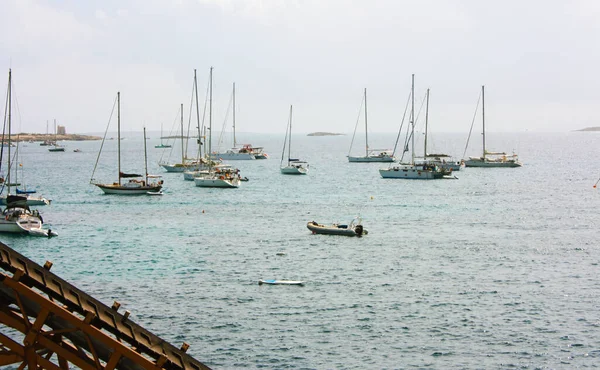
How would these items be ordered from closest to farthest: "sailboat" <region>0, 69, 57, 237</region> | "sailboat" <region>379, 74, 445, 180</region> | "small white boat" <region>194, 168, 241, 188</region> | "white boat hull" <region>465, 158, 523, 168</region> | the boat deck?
the boat deck
"sailboat" <region>0, 69, 57, 237</region>
"small white boat" <region>194, 168, 241, 188</region>
"sailboat" <region>379, 74, 445, 180</region>
"white boat hull" <region>465, 158, 523, 168</region>

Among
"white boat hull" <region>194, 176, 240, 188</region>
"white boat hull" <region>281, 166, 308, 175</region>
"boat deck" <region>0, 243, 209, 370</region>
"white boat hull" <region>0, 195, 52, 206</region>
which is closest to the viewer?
"boat deck" <region>0, 243, 209, 370</region>

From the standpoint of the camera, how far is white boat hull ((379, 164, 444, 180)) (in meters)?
154

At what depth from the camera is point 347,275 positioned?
5766cm

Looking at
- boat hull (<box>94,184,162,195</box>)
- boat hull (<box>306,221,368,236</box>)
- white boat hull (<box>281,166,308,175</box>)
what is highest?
white boat hull (<box>281,166,308,175</box>)

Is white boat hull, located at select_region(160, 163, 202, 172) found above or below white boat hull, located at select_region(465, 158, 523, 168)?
below

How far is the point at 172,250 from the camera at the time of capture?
228 feet

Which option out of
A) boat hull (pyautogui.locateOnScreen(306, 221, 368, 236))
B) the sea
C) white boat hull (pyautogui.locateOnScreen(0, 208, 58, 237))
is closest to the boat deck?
the sea

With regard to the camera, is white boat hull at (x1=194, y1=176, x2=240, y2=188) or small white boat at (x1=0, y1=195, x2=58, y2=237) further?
white boat hull at (x1=194, y1=176, x2=240, y2=188)

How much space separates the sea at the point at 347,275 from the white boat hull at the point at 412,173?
1437 inches

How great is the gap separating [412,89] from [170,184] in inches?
2638

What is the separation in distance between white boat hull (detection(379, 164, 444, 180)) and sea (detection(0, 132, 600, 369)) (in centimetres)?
3649

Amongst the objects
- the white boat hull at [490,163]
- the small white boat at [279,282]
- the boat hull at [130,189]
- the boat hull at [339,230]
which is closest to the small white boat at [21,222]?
the boat hull at [339,230]

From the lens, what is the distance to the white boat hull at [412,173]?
153500 millimetres

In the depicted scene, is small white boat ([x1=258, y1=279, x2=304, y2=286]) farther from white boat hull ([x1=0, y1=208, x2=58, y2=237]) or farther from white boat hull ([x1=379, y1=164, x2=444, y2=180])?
white boat hull ([x1=379, y1=164, x2=444, y2=180])
